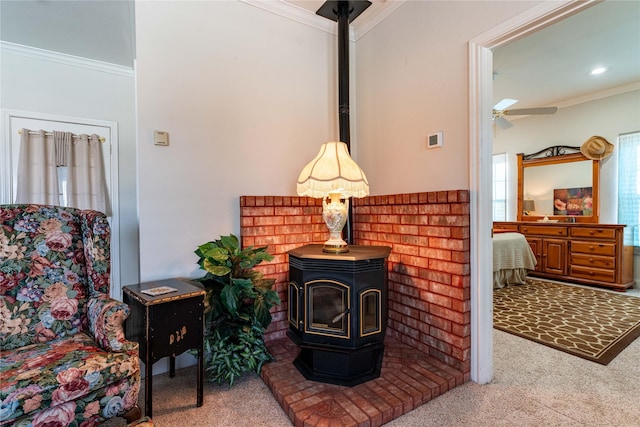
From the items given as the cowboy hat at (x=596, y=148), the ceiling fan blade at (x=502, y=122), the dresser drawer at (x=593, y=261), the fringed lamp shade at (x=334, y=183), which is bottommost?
the dresser drawer at (x=593, y=261)

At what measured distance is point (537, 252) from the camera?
4824 millimetres

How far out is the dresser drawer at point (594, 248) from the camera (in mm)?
4081

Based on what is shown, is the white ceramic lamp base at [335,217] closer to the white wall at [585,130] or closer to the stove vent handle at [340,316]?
the stove vent handle at [340,316]

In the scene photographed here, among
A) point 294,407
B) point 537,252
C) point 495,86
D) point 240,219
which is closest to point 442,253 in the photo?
point 294,407

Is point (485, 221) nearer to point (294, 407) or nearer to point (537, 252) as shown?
point (294, 407)

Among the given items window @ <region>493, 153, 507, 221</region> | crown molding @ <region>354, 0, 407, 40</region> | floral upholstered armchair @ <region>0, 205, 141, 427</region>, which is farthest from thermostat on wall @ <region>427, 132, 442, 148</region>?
window @ <region>493, 153, 507, 221</region>

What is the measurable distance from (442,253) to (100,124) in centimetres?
362

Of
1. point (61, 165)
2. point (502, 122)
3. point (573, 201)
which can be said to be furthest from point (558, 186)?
point (61, 165)

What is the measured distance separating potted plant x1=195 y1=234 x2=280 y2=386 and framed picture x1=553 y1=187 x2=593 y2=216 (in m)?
5.16

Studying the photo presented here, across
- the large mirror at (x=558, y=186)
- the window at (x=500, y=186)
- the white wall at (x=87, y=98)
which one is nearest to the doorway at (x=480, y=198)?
the white wall at (x=87, y=98)

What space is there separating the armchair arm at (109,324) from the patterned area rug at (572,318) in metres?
2.94

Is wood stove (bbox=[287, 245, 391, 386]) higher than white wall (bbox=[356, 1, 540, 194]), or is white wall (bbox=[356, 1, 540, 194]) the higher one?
white wall (bbox=[356, 1, 540, 194])

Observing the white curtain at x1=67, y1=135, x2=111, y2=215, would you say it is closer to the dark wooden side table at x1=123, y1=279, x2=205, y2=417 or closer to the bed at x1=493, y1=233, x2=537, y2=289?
the dark wooden side table at x1=123, y1=279, x2=205, y2=417

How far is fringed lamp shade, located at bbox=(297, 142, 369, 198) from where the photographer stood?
1.87 m
